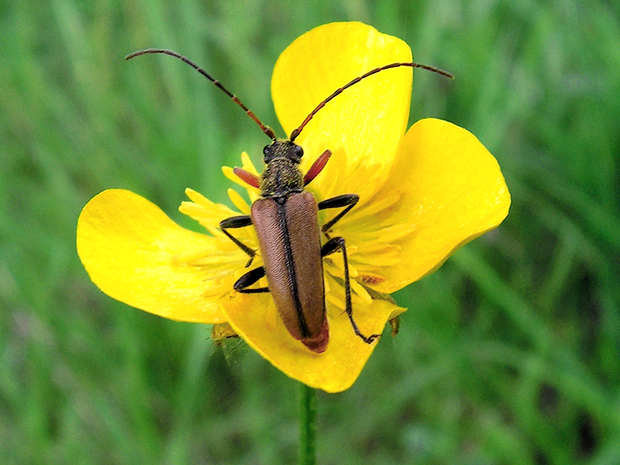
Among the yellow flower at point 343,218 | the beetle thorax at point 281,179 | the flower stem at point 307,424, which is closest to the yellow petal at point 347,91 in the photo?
the yellow flower at point 343,218

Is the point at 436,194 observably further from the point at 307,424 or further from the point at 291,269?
the point at 307,424

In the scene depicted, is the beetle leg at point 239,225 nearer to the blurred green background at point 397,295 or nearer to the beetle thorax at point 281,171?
the beetle thorax at point 281,171

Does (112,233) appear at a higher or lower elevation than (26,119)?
higher

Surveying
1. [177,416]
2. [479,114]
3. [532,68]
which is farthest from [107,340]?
[532,68]

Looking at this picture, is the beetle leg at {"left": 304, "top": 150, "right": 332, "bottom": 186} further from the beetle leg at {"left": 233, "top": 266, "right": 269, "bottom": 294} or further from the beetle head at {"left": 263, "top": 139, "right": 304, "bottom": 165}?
the beetle leg at {"left": 233, "top": 266, "right": 269, "bottom": 294}

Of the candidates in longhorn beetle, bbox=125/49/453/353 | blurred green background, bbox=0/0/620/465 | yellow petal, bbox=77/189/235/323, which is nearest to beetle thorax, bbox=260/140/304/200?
longhorn beetle, bbox=125/49/453/353

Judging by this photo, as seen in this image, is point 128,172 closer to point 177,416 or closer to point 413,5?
point 177,416
